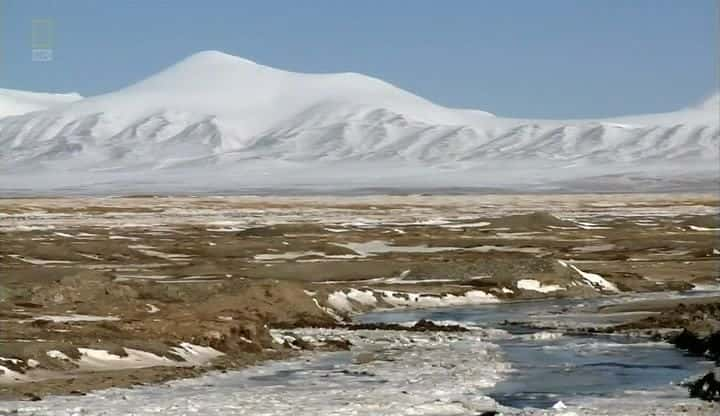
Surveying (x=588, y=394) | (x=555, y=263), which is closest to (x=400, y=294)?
(x=555, y=263)

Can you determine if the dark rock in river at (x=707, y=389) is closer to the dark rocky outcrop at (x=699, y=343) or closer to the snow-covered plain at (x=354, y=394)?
the snow-covered plain at (x=354, y=394)

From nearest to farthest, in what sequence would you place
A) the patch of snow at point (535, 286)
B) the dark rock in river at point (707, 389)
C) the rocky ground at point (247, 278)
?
1. the dark rock in river at point (707, 389)
2. the rocky ground at point (247, 278)
3. the patch of snow at point (535, 286)

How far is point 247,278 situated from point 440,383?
610 inches

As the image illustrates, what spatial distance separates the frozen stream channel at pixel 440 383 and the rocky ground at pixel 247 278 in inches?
43.3

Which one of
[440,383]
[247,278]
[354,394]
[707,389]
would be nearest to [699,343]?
[707,389]

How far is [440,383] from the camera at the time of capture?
1658cm

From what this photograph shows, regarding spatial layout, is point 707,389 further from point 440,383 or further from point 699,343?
point 699,343

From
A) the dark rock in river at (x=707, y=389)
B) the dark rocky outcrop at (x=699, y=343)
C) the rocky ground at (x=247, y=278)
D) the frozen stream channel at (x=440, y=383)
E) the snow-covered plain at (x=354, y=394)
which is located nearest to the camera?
the snow-covered plain at (x=354, y=394)

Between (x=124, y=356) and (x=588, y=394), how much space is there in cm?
628

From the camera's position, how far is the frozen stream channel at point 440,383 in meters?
14.5

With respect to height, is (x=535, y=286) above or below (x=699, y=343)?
below

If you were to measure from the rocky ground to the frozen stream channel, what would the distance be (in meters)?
1.10

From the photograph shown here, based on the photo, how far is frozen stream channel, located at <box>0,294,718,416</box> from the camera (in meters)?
14.5

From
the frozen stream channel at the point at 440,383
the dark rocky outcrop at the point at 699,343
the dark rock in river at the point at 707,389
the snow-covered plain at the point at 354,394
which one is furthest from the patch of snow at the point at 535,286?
the dark rock in river at the point at 707,389
